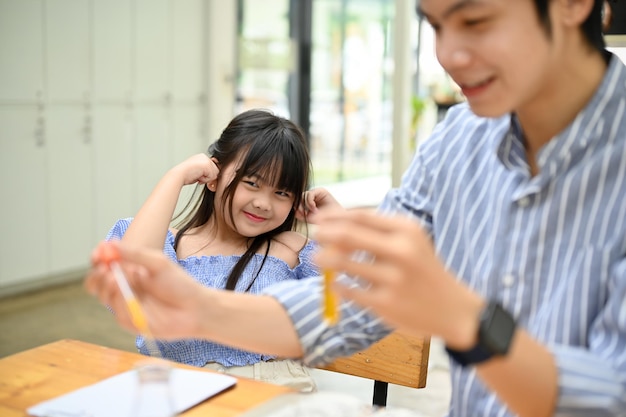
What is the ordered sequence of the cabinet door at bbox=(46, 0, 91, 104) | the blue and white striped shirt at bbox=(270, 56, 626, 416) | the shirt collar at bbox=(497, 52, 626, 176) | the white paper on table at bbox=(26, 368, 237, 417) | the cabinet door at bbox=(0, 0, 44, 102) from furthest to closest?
the cabinet door at bbox=(46, 0, 91, 104), the cabinet door at bbox=(0, 0, 44, 102), the white paper on table at bbox=(26, 368, 237, 417), the shirt collar at bbox=(497, 52, 626, 176), the blue and white striped shirt at bbox=(270, 56, 626, 416)

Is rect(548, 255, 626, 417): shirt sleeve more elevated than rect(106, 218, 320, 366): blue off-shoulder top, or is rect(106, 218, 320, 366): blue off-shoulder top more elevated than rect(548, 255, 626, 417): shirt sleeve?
rect(548, 255, 626, 417): shirt sleeve

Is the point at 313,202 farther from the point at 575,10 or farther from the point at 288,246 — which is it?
the point at 575,10

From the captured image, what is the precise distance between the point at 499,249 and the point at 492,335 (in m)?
0.30

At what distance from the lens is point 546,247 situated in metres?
0.93

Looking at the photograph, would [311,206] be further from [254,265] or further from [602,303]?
[602,303]

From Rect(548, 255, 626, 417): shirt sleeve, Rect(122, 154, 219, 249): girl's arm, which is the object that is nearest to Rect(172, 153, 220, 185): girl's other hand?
Rect(122, 154, 219, 249): girl's arm

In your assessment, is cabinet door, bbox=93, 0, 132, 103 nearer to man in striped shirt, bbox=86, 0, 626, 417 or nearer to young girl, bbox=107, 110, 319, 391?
young girl, bbox=107, 110, 319, 391

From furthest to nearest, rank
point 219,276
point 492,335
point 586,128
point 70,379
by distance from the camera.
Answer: point 219,276
point 70,379
point 586,128
point 492,335

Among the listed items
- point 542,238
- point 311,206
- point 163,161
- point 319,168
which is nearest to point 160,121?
point 163,161

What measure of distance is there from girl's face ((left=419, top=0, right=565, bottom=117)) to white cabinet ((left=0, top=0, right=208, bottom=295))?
12.9 ft

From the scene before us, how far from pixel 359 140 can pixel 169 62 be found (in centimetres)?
307

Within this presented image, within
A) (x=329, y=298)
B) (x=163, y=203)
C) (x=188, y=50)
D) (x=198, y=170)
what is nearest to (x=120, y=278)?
(x=329, y=298)

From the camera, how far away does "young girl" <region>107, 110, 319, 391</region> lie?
1.76m

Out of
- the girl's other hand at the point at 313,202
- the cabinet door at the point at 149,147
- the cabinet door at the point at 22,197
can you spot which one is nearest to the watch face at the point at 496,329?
the girl's other hand at the point at 313,202
